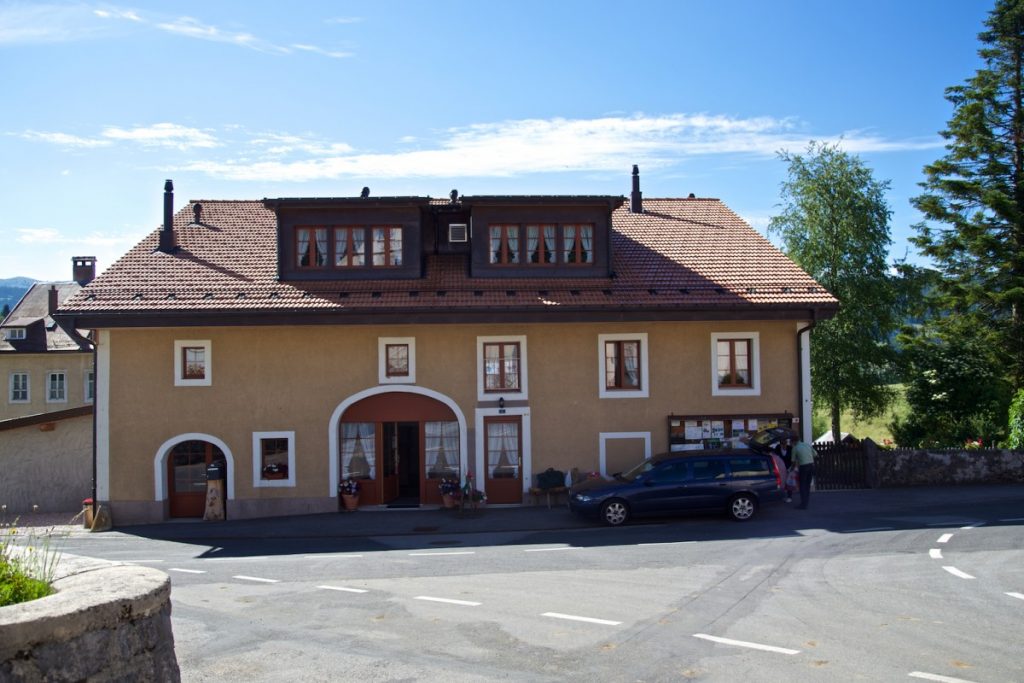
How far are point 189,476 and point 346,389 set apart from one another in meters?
4.30

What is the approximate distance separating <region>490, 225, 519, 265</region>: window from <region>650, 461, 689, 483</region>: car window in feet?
→ 22.1

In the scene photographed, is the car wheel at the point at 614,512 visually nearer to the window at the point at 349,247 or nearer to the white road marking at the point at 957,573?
the white road marking at the point at 957,573

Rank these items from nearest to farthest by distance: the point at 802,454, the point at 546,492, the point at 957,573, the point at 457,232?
the point at 957,573 → the point at 802,454 → the point at 546,492 → the point at 457,232

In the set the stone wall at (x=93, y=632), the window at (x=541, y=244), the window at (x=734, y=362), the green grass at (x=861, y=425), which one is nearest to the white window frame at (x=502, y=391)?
the window at (x=541, y=244)

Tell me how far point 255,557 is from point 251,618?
531 centimetres

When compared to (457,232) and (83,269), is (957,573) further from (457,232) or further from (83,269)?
(83,269)

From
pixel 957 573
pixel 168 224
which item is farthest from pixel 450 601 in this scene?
pixel 168 224

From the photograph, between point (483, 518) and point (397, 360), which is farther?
point (397, 360)

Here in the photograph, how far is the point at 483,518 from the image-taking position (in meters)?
19.0

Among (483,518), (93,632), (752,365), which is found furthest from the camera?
(752,365)

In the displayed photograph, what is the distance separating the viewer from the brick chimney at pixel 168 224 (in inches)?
889

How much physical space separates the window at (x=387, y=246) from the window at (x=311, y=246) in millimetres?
1296

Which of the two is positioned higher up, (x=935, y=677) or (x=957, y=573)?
(x=935, y=677)

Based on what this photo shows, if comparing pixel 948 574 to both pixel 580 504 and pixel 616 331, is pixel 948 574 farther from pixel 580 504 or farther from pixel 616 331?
pixel 616 331
